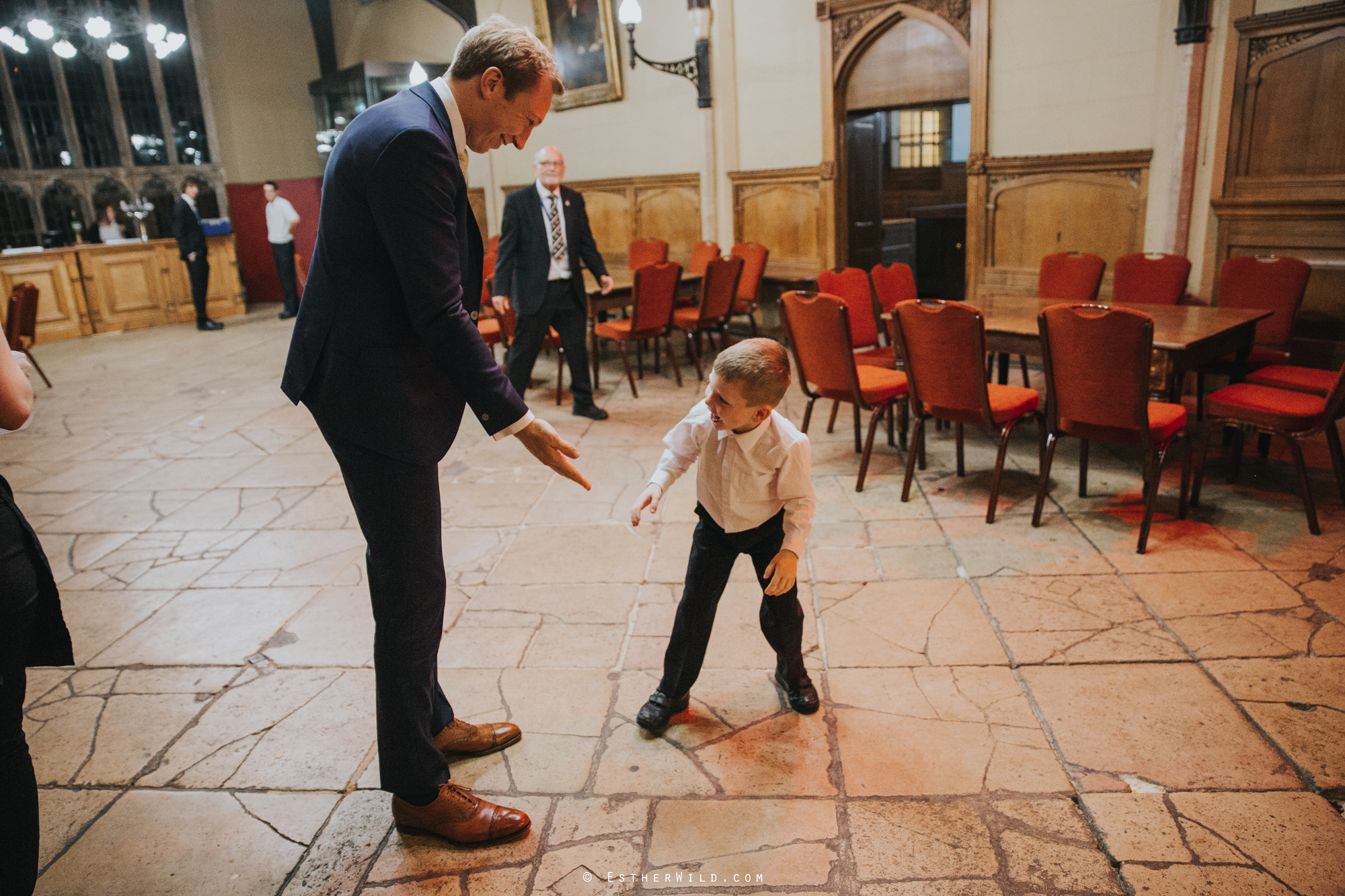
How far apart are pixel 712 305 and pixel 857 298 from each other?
4.67ft

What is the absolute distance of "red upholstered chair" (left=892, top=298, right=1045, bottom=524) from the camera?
3.51 meters

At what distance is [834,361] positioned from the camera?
4125 millimetres

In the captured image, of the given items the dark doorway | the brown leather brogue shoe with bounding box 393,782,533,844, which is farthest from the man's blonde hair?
the dark doorway

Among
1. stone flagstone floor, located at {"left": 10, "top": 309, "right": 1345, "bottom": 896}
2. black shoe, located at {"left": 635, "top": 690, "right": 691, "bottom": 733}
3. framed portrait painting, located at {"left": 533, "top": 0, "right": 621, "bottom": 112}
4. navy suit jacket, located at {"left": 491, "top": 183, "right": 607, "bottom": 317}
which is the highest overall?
framed portrait painting, located at {"left": 533, "top": 0, "right": 621, "bottom": 112}

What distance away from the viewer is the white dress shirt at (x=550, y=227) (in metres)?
5.14

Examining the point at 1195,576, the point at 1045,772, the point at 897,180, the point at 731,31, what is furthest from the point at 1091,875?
the point at 897,180

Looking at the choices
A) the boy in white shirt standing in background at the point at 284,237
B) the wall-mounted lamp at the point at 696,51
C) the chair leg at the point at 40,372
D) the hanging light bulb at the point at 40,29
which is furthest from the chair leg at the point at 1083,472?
the hanging light bulb at the point at 40,29

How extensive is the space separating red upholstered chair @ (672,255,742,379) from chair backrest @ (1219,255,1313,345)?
307cm

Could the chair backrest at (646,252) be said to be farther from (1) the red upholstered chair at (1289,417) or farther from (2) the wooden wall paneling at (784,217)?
(1) the red upholstered chair at (1289,417)

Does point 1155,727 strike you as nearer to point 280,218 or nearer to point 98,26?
point 280,218

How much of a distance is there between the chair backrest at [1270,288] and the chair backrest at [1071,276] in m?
0.66

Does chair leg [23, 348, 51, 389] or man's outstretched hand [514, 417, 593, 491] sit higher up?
man's outstretched hand [514, 417, 593, 491]

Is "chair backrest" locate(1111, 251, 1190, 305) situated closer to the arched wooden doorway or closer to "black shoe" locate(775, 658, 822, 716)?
the arched wooden doorway

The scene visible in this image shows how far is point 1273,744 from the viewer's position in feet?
6.96
